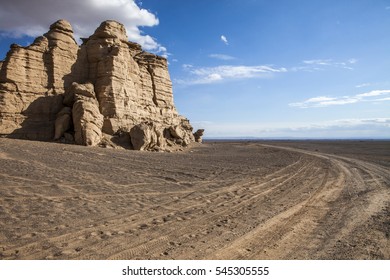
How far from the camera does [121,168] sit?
14289 mm

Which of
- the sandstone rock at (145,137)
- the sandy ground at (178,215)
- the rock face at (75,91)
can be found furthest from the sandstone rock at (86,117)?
the sandy ground at (178,215)

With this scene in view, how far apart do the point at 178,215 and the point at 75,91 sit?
65.4 feet

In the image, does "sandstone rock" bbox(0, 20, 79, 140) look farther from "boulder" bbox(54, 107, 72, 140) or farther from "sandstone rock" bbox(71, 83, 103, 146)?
"sandstone rock" bbox(71, 83, 103, 146)

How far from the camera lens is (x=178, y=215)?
7504 mm

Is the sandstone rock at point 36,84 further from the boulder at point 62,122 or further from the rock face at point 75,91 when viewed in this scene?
the boulder at point 62,122

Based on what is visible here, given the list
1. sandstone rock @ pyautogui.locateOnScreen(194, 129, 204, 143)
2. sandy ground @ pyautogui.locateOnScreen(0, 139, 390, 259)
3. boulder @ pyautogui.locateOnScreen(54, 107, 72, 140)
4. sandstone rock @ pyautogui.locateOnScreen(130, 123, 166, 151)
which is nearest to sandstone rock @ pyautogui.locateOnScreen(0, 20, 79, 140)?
boulder @ pyautogui.locateOnScreen(54, 107, 72, 140)

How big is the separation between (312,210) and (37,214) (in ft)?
27.3

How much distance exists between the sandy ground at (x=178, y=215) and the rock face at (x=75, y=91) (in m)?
9.47

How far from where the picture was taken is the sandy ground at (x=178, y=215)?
5176 millimetres

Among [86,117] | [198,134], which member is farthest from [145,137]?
[198,134]

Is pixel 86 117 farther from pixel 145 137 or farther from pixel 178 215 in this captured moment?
pixel 178 215

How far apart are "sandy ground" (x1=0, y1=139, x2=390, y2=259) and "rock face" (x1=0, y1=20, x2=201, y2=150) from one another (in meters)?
9.47

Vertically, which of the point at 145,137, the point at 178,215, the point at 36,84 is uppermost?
the point at 36,84
